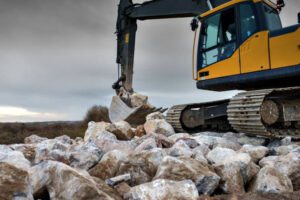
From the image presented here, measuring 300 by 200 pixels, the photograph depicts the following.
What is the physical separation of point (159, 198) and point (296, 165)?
140 cm

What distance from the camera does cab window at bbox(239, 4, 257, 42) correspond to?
445 cm

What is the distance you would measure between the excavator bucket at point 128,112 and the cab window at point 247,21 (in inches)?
128

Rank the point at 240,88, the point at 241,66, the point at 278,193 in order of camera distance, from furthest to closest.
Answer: the point at 240,88
the point at 241,66
the point at 278,193

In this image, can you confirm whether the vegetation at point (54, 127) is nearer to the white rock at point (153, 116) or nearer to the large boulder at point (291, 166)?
the white rock at point (153, 116)

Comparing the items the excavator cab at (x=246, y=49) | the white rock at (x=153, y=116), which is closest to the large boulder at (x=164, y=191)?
the excavator cab at (x=246, y=49)

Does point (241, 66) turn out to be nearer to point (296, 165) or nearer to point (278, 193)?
point (296, 165)

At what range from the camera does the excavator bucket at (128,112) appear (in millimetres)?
6787

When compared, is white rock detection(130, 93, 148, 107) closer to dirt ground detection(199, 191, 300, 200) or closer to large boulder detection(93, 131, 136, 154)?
large boulder detection(93, 131, 136, 154)

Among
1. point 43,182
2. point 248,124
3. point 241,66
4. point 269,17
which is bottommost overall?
point 43,182

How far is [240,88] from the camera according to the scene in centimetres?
497

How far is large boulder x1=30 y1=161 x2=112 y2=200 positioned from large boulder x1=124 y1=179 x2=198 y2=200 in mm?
197

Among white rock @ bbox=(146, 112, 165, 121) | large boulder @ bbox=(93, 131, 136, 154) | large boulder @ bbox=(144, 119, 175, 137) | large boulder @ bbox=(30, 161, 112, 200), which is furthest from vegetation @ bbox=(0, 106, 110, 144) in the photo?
large boulder @ bbox=(30, 161, 112, 200)

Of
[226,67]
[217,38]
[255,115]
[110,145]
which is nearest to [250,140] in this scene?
[255,115]

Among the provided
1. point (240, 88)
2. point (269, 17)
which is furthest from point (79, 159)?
point (269, 17)
